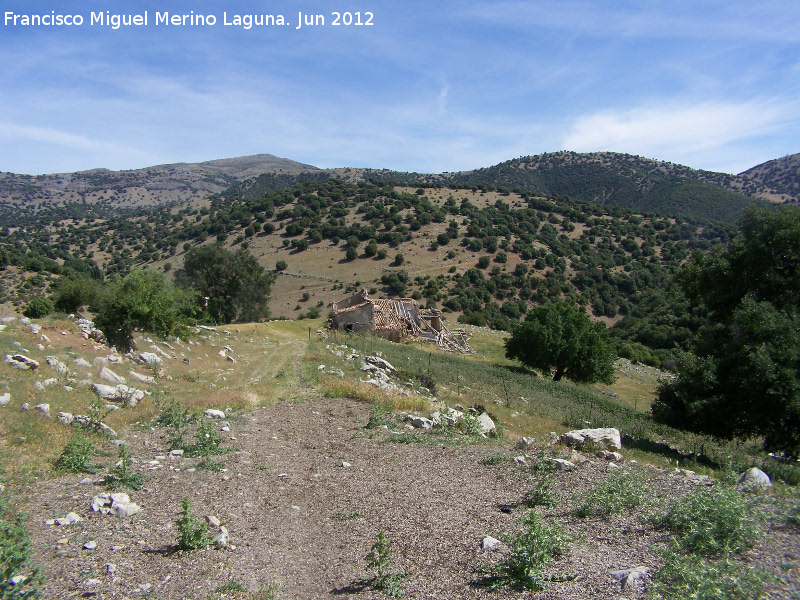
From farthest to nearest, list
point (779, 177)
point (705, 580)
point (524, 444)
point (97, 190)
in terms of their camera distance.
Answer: point (97, 190)
point (779, 177)
point (524, 444)
point (705, 580)

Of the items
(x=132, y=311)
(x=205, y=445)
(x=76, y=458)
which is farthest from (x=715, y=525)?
(x=132, y=311)

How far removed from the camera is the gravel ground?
534cm

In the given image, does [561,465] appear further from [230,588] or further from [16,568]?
[16,568]

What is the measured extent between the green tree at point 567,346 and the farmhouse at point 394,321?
10.7 metres

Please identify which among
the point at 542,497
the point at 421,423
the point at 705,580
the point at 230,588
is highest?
the point at 705,580

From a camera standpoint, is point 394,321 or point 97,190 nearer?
point 394,321

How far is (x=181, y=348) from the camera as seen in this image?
23297mm

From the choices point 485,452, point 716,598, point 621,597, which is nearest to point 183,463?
point 485,452

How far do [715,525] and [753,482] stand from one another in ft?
10.1

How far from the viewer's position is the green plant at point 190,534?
20.0 ft

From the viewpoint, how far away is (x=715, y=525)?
5.59 meters

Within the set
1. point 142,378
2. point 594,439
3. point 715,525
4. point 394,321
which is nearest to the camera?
point 715,525

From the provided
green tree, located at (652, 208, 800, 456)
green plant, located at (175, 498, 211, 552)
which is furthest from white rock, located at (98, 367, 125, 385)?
green tree, located at (652, 208, 800, 456)

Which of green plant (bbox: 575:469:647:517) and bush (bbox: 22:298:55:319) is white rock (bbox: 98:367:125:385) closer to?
green plant (bbox: 575:469:647:517)
